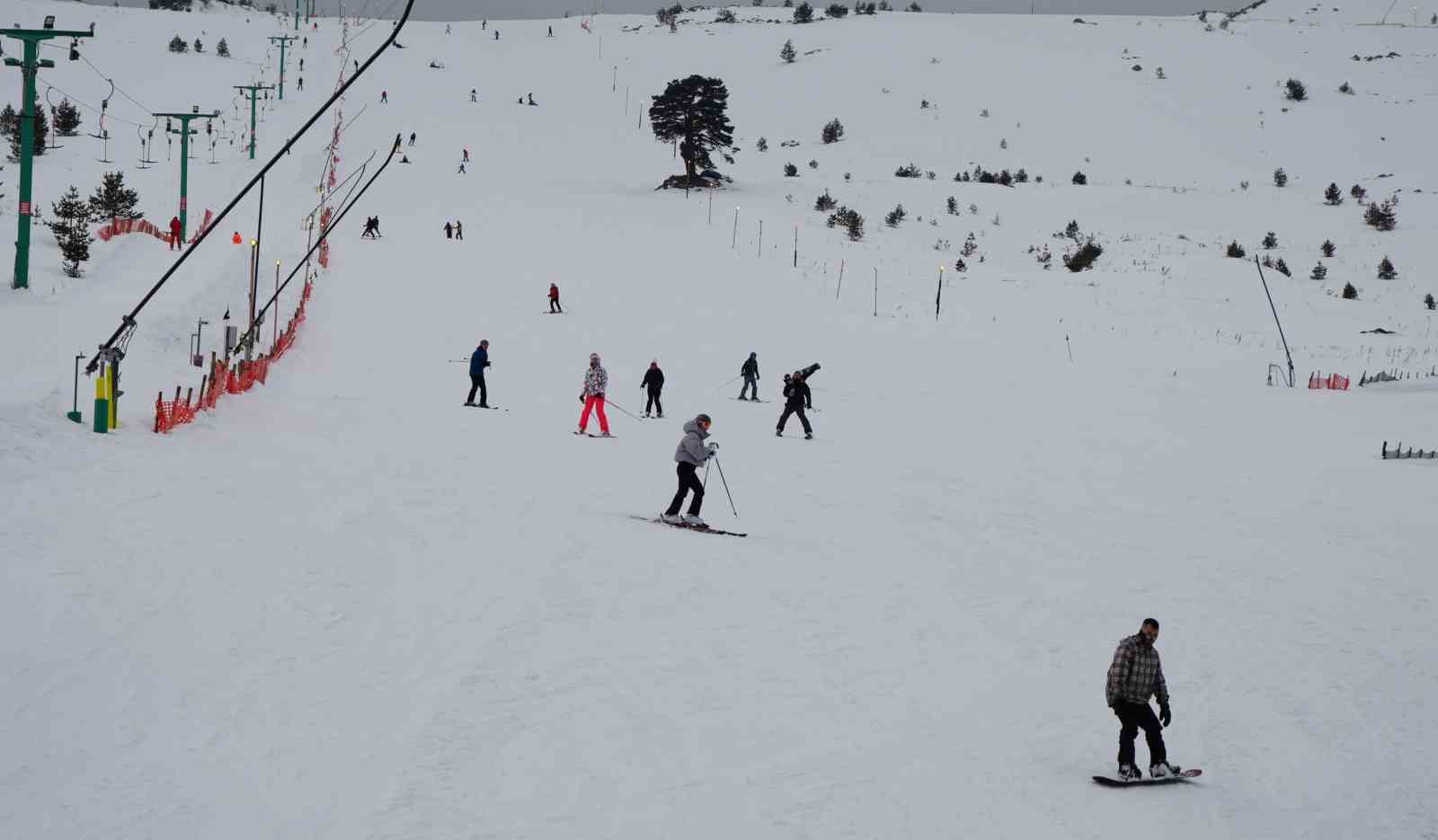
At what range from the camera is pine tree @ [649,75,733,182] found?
65.1m

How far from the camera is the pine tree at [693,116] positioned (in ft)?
213

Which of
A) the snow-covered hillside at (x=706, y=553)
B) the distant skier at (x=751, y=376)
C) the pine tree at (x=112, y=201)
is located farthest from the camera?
the pine tree at (x=112, y=201)

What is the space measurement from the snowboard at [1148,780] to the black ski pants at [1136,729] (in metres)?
0.14

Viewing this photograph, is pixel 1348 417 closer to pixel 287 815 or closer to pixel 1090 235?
pixel 287 815

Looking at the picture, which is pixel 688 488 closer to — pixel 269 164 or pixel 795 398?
pixel 269 164

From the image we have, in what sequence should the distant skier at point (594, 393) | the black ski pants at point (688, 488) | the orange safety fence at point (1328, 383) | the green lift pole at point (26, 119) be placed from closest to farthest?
the black ski pants at point (688, 488) < the distant skier at point (594, 393) < the green lift pole at point (26, 119) < the orange safety fence at point (1328, 383)

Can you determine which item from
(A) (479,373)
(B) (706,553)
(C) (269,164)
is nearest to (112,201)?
(A) (479,373)

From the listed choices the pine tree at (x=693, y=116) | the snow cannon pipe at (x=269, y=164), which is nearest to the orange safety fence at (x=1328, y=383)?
the snow cannon pipe at (x=269, y=164)

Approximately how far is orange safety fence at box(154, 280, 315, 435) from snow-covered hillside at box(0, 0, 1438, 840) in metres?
0.34

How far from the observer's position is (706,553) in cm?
1445

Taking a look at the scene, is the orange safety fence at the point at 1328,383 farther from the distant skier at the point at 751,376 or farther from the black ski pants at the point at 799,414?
the black ski pants at the point at 799,414

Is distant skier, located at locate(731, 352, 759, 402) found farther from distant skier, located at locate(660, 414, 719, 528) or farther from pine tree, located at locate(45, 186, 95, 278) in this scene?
pine tree, located at locate(45, 186, 95, 278)

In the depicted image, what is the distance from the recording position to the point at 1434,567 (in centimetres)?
1608

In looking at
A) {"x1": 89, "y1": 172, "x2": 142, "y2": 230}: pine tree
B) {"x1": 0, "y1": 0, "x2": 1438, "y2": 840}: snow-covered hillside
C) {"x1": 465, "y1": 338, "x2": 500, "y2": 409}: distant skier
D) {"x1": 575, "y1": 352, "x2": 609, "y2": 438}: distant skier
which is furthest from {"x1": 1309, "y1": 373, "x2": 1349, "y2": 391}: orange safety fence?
{"x1": 89, "y1": 172, "x2": 142, "y2": 230}: pine tree
